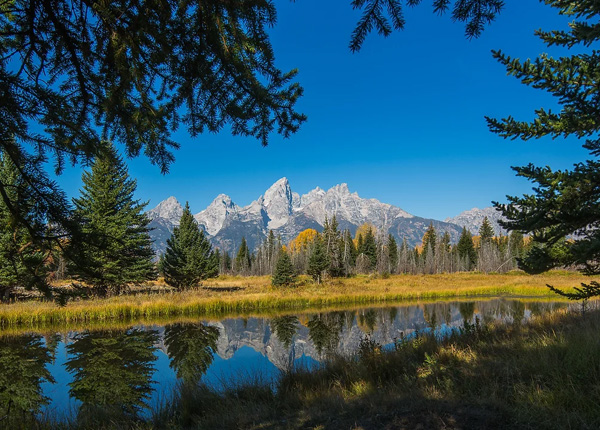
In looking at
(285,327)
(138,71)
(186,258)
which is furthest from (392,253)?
(138,71)

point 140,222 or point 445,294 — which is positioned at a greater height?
point 140,222

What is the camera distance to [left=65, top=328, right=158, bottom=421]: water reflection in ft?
22.1

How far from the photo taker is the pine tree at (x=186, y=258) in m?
32.4

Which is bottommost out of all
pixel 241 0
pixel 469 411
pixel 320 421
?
pixel 320 421

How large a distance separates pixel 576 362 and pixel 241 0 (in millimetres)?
5595

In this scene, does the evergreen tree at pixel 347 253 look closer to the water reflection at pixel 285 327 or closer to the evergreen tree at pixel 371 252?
the evergreen tree at pixel 371 252

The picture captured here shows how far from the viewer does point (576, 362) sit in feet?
13.9

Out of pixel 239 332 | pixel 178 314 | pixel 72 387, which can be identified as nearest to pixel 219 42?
pixel 72 387

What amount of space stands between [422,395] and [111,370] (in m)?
10.2

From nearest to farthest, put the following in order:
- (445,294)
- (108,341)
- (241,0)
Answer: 1. (241,0)
2. (108,341)
3. (445,294)

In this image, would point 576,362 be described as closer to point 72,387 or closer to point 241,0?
point 241,0

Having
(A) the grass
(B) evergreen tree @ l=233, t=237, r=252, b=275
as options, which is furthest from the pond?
→ (B) evergreen tree @ l=233, t=237, r=252, b=275

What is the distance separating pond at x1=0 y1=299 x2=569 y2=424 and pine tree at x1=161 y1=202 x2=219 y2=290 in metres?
12.4

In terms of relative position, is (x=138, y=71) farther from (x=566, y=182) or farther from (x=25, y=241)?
(x=566, y=182)
